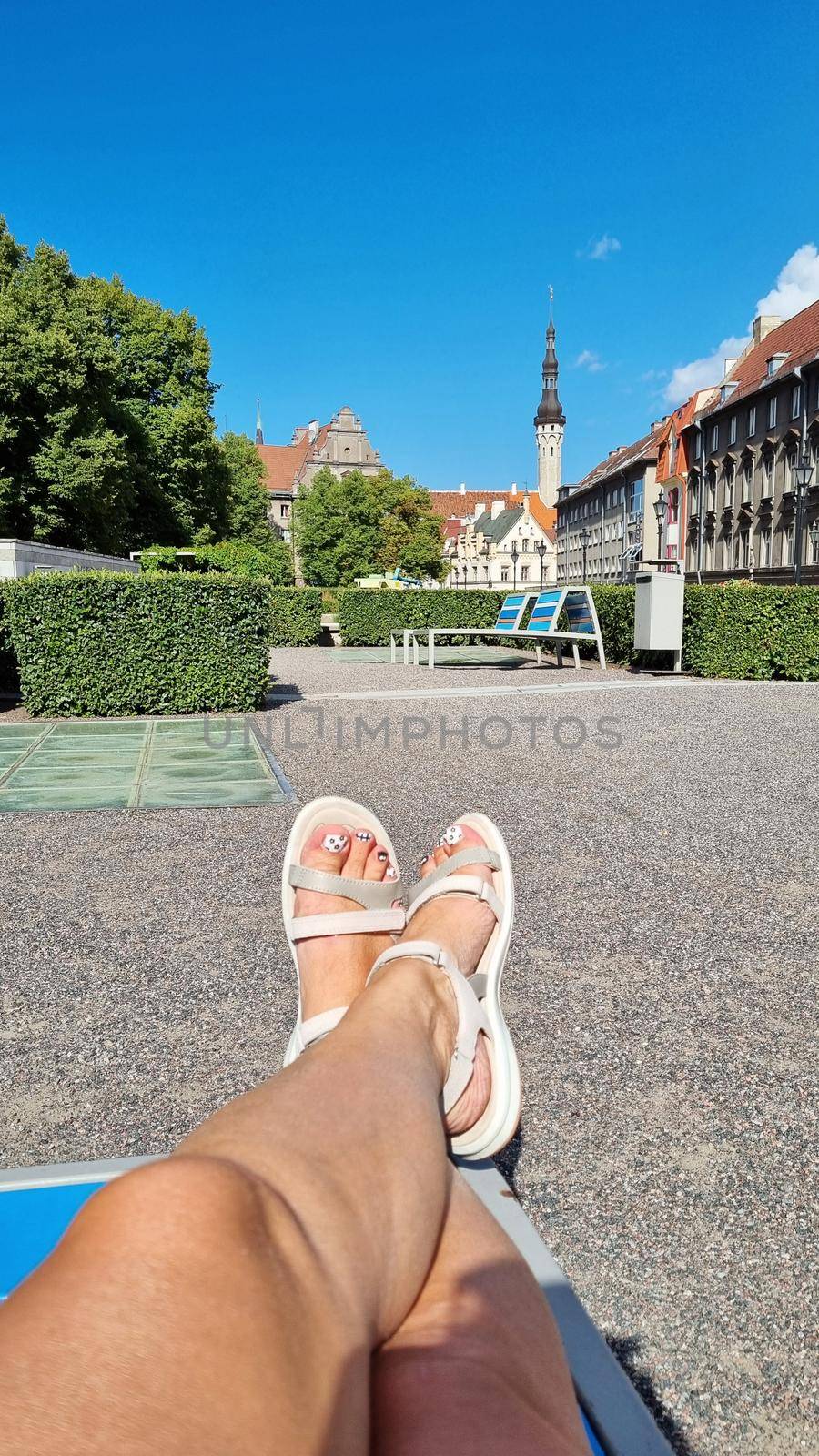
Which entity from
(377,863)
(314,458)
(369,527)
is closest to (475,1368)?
(377,863)

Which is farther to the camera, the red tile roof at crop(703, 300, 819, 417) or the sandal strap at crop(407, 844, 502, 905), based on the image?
the red tile roof at crop(703, 300, 819, 417)

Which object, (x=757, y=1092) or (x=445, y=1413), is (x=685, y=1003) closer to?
(x=757, y=1092)

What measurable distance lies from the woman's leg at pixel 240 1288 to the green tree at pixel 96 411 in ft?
101

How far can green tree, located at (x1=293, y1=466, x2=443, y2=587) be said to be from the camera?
61.4 metres

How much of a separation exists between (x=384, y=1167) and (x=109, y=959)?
2547 millimetres

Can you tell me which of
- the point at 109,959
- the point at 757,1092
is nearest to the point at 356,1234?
the point at 757,1092

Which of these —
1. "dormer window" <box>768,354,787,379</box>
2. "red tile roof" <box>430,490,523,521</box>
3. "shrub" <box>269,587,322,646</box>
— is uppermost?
"red tile roof" <box>430,490,523,521</box>

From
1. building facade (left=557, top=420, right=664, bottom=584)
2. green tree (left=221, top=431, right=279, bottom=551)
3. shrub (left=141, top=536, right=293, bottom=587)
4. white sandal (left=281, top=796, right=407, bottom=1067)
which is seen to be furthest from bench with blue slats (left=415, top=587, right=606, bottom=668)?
green tree (left=221, top=431, right=279, bottom=551)

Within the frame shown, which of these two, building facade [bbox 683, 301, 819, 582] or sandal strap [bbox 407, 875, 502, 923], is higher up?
building facade [bbox 683, 301, 819, 582]

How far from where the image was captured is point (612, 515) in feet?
229

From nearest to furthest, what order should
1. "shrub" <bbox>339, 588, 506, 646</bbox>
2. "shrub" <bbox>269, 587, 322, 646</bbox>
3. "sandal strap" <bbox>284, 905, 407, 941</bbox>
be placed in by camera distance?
"sandal strap" <bbox>284, 905, 407, 941</bbox> → "shrub" <bbox>339, 588, 506, 646</bbox> → "shrub" <bbox>269, 587, 322, 646</bbox>

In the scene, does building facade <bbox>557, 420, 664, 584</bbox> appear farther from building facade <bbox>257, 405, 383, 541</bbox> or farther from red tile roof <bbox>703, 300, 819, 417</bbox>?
building facade <bbox>257, 405, 383, 541</bbox>

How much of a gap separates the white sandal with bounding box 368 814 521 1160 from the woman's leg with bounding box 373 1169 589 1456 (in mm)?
368

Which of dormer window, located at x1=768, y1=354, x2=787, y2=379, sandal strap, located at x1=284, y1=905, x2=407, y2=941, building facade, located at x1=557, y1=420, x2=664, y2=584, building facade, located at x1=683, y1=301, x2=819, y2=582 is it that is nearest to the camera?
sandal strap, located at x1=284, y1=905, x2=407, y2=941
